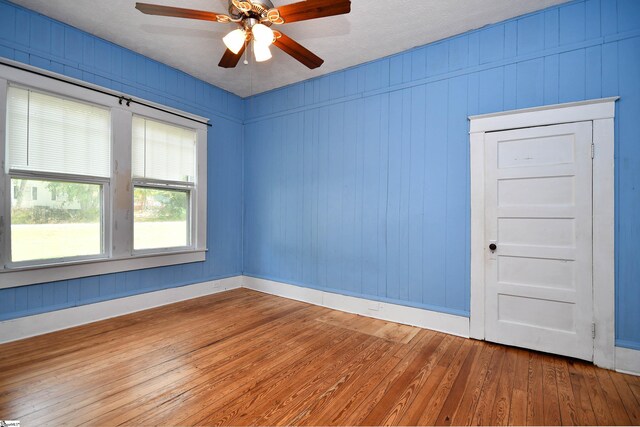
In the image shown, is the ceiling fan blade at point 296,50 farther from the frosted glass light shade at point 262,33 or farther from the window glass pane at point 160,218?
the window glass pane at point 160,218

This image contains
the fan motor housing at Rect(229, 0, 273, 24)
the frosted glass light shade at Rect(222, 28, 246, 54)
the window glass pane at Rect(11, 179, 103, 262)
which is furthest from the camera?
the window glass pane at Rect(11, 179, 103, 262)

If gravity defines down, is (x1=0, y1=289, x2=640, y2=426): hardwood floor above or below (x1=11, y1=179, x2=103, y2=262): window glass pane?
below

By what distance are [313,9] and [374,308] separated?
321 centimetres

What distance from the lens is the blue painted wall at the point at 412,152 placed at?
8.45ft

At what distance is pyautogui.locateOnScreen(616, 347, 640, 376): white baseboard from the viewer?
8.03ft

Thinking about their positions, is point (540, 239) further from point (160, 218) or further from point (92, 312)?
point (92, 312)

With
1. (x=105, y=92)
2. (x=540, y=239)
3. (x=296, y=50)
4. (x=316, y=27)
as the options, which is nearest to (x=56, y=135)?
(x=105, y=92)

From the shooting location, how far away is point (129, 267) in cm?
370

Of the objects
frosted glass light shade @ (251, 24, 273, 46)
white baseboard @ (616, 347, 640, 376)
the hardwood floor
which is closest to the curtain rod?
frosted glass light shade @ (251, 24, 273, 46)

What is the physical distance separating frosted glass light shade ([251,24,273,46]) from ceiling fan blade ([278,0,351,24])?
0.51 ft

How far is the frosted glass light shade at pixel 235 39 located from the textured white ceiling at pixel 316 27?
2.14ft

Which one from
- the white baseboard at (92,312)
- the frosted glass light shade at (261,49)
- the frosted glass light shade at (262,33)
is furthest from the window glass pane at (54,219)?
the frosted glass light shade at (262,33)

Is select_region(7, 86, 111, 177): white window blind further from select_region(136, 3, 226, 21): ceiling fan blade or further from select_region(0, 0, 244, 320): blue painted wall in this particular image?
select_region(136, 3, 226, 21): ceiling fan blade

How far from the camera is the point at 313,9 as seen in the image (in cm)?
211
